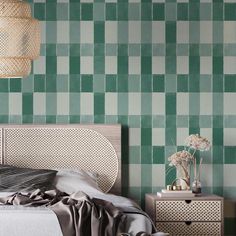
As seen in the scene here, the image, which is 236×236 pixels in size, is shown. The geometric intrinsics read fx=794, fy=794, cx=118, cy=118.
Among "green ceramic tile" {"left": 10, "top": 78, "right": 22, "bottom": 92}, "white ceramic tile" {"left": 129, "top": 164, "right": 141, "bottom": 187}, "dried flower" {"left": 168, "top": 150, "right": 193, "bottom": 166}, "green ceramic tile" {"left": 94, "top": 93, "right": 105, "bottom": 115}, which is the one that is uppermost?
"green ceramic tile" {"left": 10, "top": 78, "right": 22, "bottom": 92}

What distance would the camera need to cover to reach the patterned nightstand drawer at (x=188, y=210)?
21.7 feet

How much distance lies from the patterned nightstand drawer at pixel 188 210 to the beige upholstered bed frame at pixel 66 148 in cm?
62

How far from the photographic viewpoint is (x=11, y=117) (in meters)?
7.11

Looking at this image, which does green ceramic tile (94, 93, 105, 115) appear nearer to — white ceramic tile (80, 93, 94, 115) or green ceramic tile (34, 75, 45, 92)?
white ceramic tile (80, 93, 94, 115)

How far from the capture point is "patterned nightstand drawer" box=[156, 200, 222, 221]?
663 centimetres

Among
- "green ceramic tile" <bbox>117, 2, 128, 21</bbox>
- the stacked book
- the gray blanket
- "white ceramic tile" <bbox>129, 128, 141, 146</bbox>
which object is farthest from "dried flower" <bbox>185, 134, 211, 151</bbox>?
the gray blanket

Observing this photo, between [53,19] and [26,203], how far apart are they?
206 cm

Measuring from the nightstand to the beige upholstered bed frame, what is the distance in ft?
2.02

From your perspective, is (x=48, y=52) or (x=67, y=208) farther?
(x=48, y=52)

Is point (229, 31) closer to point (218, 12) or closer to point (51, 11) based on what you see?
Answer: point (218, 12)

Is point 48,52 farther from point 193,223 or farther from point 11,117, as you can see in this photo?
point 193,223

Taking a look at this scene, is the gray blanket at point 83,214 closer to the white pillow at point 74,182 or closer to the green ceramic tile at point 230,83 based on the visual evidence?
the white pillow at point 74,182

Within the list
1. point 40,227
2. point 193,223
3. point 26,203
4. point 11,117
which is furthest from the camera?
point 11,117

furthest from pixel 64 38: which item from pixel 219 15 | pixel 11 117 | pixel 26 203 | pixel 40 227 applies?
pixel 40 227
